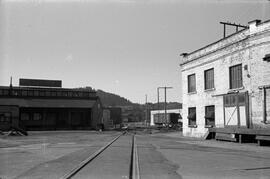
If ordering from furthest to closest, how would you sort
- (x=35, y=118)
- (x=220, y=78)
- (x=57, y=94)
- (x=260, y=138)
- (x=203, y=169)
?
(x=57, y=94) → (x=35, y=118) → (x=220, y=78) → (x=260, y=138) → (x=203, y=169)

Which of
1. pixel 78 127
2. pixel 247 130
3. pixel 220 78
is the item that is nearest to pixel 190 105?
pixel 220 78

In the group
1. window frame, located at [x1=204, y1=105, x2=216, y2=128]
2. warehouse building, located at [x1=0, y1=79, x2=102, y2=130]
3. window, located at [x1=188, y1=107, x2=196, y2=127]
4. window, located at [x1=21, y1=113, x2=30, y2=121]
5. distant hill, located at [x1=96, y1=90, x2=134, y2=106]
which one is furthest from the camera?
distant hill, located at [x1=96, y1=90, x2=134, y2=106]

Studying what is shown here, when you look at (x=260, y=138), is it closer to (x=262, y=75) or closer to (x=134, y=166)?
(x=262, y=75)

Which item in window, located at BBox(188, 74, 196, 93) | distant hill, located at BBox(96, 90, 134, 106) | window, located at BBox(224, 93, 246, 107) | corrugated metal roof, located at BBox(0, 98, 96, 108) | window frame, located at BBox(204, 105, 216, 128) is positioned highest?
distant hill, located at BBox(96, 90, 134, 106)

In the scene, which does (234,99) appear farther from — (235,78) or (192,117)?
(192,117)

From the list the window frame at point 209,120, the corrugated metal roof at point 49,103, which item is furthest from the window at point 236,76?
the corrugated metal roof at point 49,103

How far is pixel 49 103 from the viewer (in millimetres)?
65312

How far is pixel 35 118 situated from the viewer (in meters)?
65.6

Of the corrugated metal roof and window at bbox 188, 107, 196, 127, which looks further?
the corrugated metal roof

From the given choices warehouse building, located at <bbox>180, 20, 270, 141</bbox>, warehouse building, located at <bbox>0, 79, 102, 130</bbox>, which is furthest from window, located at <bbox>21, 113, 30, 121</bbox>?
warehouse building, located at <bbox>180, 20, 270, 141</bbox>

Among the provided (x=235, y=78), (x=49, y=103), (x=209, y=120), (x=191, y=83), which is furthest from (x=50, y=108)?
(x=235, y=78)

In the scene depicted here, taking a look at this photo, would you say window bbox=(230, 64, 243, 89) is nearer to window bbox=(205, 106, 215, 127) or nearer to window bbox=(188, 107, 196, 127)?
window bbox=(205, 106, 215, 127)

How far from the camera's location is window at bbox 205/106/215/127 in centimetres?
3181

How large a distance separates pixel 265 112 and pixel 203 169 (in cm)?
1493
